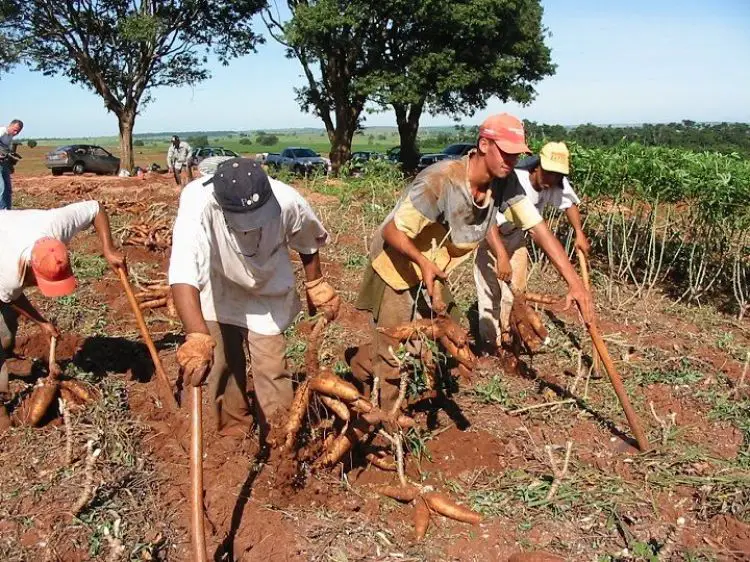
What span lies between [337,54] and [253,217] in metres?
16.4

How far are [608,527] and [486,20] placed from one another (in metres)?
15.3

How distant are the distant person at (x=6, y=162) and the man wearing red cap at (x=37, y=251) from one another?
4.40 m

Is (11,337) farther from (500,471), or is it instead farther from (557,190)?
(557,190)

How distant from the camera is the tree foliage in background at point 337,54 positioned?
16094mm

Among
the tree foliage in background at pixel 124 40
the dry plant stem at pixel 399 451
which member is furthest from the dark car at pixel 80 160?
the dry plant stem at pixel 399 451

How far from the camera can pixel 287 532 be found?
2.83m

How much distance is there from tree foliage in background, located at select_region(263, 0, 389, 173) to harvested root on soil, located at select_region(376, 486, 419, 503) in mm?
14563

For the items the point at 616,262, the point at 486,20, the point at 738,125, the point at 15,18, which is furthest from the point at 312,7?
the point at 738,125

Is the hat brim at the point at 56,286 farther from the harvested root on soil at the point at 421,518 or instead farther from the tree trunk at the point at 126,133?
the tree trunk at the point at 126,133

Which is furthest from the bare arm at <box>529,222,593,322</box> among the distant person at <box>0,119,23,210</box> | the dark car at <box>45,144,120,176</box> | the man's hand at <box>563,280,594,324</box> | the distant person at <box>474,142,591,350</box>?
the dark car at <box>45,144,120,176</box>

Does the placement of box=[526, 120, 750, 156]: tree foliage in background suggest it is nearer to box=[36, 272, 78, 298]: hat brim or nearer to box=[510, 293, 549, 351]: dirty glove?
box=[510, 293, 549, 351]: dirty glove

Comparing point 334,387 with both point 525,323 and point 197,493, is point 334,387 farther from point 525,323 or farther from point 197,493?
point 525,323

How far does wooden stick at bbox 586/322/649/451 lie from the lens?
11.0 ft

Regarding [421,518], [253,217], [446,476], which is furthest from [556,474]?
[253,217]
